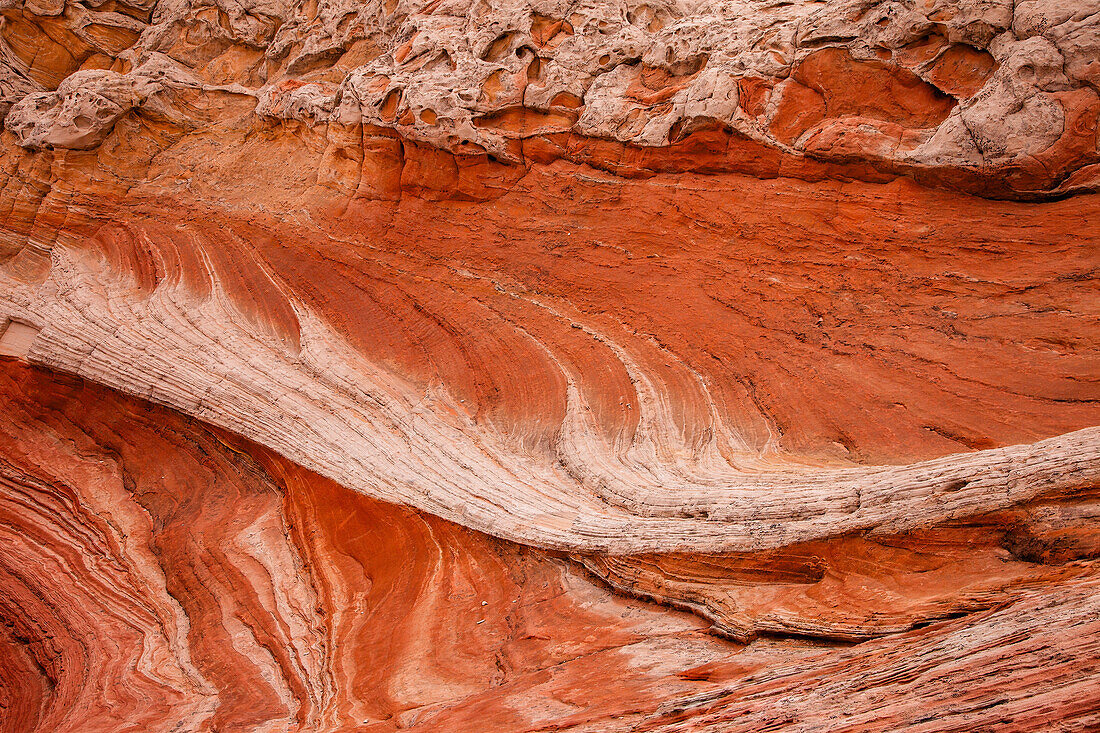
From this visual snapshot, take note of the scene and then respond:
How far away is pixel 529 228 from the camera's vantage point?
9.10m

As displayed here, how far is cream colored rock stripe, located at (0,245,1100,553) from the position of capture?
5.05 meters

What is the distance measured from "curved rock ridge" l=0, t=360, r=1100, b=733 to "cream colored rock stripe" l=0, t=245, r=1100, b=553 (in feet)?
0.71

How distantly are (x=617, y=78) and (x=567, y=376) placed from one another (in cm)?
366

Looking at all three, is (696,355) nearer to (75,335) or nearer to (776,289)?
(776,289)

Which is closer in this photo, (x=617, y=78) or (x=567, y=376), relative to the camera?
(x=567, y=376)

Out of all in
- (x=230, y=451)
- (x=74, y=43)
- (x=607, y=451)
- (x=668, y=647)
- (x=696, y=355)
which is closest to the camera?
(x=668, y=647)

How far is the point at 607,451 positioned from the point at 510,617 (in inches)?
64.1

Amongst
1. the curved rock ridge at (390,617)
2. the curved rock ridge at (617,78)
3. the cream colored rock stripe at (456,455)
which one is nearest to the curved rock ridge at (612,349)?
the cream colored rock stripe at (456,455)

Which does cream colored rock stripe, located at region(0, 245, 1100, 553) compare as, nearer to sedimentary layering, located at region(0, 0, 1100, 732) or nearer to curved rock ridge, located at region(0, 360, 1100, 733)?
sedimentary layering, located at region(0, 0, 1100, 732)

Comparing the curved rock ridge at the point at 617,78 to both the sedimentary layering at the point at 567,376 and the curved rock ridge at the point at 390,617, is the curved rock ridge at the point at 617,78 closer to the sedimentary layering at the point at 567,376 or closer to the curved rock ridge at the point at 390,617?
the sedimentary layering at the point at 567,376

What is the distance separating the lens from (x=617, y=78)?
29.6ft

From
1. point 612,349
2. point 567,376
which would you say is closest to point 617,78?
point 612,349

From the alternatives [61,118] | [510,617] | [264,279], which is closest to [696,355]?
[510,617]

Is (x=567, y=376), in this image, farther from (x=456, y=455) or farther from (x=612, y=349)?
(x=456, y=455)
